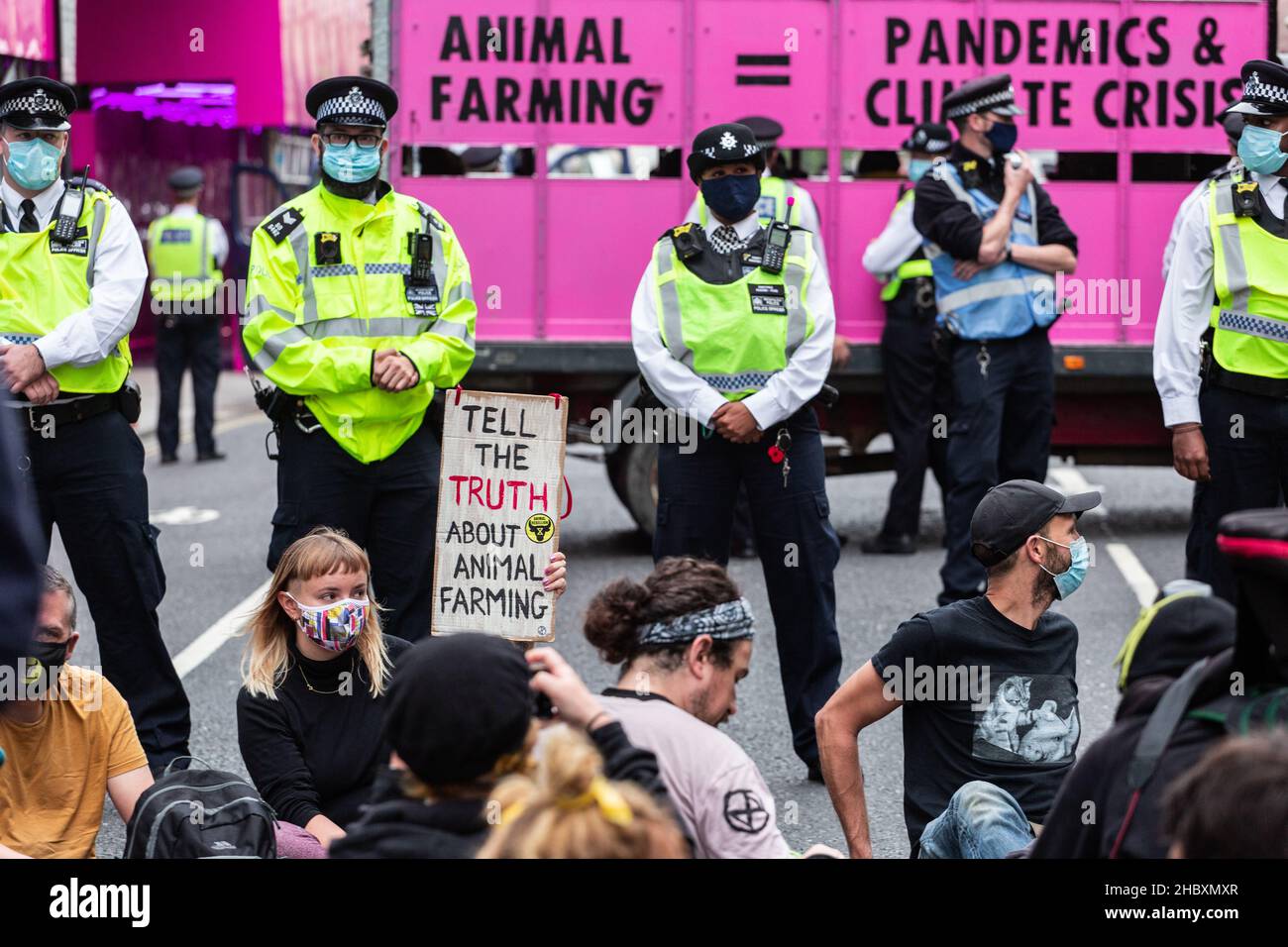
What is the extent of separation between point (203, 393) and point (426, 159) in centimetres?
570

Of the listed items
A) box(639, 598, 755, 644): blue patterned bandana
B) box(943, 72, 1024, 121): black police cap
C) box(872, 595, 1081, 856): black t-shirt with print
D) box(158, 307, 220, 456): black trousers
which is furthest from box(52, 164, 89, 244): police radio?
box(158, 307, 220, 456): black trousers

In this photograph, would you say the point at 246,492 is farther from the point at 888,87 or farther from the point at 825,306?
the point at 825,306

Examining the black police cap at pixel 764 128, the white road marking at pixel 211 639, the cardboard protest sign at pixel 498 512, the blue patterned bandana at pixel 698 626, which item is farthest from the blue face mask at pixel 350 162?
the black police cap at pixel 764 128

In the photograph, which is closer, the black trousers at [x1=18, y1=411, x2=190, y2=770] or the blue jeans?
the blue jeans

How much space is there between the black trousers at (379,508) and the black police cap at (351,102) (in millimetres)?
1024

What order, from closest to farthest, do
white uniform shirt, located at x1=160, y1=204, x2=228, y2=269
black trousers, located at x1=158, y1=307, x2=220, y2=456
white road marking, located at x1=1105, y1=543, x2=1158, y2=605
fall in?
1. white road marking, located at x1=1105, y1=543, x2=1158, y2=605
2. black trousers, located at x1=158, y1=307, x2=220, y2=456
3. white uniform shirt, located at x1=160, y1=204, x2=228, y2=269

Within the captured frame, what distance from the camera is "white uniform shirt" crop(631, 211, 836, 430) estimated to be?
243 inches

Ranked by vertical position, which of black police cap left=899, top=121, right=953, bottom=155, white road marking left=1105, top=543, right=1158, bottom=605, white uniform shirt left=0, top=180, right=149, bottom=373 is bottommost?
white road marking left=1105, top=543, right=1158, bottom=605

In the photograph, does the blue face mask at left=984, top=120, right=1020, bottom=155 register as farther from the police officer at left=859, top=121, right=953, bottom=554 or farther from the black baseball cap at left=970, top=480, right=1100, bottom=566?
the black baseball cap at left=970, top=480, right=1100, bottom=566

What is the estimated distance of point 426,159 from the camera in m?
9.36

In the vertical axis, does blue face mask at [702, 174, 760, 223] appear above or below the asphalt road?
above

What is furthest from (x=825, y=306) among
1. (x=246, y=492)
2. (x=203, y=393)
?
(x=203, y=393)

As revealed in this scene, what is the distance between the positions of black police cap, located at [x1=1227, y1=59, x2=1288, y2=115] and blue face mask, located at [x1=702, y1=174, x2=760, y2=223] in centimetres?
169

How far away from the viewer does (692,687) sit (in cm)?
396
